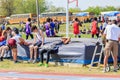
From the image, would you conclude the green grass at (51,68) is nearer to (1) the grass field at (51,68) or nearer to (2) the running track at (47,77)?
(1) the grass field at (51,68)

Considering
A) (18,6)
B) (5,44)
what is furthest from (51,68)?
(18,6)

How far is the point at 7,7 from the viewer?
4355 inches

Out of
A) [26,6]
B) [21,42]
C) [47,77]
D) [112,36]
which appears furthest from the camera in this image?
[26,6]

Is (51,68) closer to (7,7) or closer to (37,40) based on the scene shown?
(37,40)

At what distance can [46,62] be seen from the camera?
50.4 feet

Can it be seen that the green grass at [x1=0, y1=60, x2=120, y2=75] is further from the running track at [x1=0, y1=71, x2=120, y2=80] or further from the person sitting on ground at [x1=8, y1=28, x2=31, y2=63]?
the running track at [x1=0, y1=71, x2=120, y2=80]

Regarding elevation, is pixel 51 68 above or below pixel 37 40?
below

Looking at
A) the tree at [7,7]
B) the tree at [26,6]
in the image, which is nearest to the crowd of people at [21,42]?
the tree at [7,7]

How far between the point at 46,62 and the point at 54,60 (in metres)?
Result: 0.59

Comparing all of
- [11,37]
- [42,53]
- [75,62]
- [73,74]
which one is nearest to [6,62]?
[11,37]

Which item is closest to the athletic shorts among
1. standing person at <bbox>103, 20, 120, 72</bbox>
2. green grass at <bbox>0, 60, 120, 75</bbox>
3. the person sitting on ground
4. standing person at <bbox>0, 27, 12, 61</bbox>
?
standing person at <bbox>103, 20, 120, 72</bbox>

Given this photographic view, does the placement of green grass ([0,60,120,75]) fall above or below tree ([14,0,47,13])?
above

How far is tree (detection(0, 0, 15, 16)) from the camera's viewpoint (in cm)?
10938

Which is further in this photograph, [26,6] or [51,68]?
[26,6]
